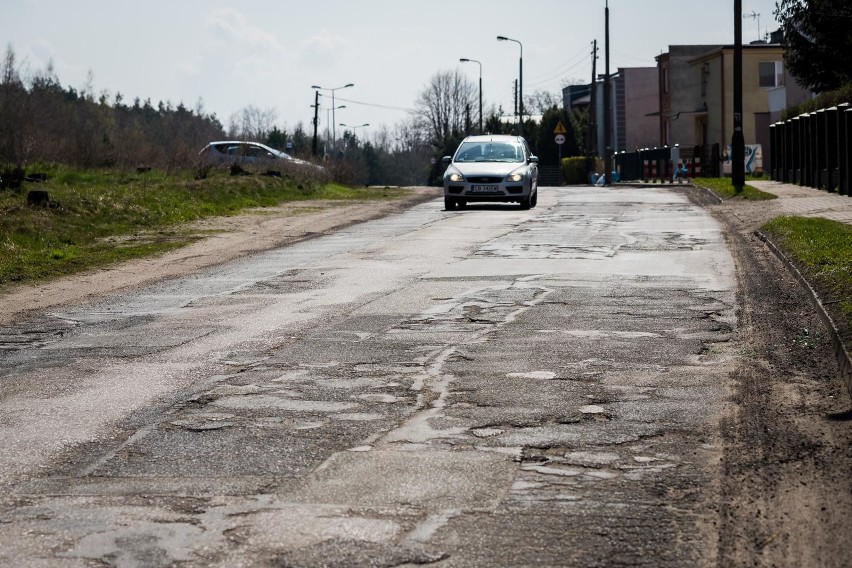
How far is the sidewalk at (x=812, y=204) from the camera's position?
67.6 feet

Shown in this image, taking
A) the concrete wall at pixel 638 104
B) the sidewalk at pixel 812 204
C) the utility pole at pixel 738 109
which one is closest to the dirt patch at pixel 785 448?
the sidewalk at pixel 812 204

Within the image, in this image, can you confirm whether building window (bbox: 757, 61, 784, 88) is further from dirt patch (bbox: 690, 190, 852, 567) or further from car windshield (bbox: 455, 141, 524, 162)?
dirt patch (bbox: 690, 190, 852, 567)

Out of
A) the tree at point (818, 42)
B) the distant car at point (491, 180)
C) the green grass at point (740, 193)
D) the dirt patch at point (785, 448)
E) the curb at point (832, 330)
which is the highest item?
the tree at point (818, 42)

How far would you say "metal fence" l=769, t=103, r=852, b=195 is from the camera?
26.8 m

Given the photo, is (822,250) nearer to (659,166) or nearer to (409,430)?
(409,430)

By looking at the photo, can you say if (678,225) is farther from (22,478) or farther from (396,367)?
(22,478)

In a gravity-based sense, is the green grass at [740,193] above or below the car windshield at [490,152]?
below

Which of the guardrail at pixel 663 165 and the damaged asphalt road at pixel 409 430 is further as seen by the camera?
the guardrail at pixel 663 165

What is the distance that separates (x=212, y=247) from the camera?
18.7 m

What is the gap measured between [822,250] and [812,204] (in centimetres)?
1071

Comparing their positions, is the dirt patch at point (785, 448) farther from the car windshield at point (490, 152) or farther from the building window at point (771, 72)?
the building window at point (771, 72)

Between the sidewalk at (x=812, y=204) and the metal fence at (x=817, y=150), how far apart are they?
0.49 metres

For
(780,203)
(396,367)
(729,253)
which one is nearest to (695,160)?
(780,203)

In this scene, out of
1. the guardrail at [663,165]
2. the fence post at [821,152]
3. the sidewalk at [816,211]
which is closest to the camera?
the sidewalk at [816,211]
